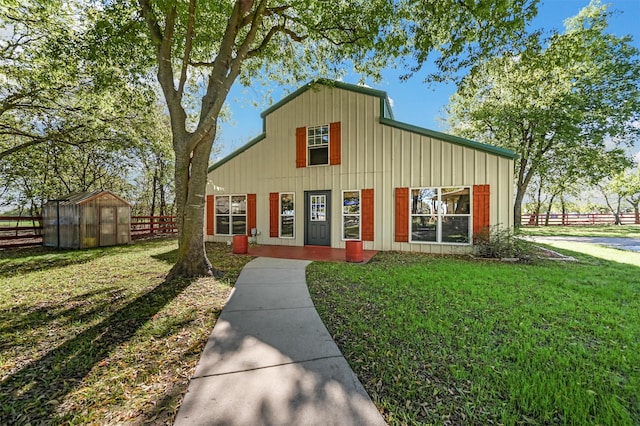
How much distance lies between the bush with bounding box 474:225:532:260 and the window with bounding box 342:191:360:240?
149 inches

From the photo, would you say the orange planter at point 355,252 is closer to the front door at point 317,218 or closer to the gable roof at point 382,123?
the front door at point 317,218

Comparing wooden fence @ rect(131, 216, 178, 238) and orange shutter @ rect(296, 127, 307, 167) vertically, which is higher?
orange shutter @ rect(296, 127, 307, 167)

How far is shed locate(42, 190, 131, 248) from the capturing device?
10.0 meters

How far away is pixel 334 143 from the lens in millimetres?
9672

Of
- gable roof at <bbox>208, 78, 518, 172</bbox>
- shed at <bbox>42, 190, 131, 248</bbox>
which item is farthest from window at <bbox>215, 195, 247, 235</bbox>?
shed at <bbox>42, 190, 131, 248</bbox>

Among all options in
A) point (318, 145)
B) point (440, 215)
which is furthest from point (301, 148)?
point (440, 215)

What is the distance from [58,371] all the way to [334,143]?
8854 millimetres

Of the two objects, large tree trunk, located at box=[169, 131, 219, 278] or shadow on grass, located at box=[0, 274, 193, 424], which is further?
large tree trunk, located at box=[169, 131, 219, 278]

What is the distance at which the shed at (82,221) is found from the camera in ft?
33.0

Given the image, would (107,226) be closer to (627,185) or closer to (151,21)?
(151,21)

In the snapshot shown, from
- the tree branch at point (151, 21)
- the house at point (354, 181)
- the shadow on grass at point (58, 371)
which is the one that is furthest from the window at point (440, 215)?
the tree branch at point (151, 21)

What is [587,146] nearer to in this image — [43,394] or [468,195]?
[468,195]

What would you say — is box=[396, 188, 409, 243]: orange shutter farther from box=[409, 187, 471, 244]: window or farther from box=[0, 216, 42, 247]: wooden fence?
box=[0, 216, 42, 247]: wooden fence

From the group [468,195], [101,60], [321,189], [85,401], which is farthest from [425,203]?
[101,60]
